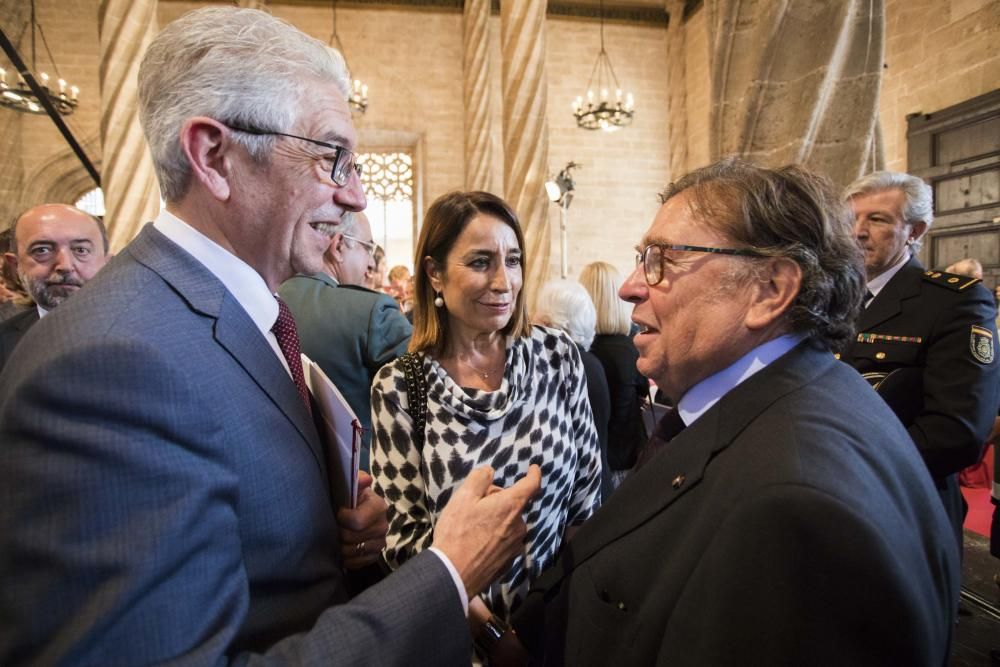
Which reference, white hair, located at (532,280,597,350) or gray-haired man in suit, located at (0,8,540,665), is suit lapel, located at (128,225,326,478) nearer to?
gray-haired man in suit, located at (0,8,540,665)

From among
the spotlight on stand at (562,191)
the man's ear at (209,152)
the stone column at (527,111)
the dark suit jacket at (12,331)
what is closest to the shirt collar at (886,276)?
the man's ear at (209,152)

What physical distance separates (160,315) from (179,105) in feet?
1.16

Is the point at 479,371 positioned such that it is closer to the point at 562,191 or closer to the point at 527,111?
the point at 527,111

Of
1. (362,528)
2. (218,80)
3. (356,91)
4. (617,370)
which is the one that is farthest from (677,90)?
(362,528)

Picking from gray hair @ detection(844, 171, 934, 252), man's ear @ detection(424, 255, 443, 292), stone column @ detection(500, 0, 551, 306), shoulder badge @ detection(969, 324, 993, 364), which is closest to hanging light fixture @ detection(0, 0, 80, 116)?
stone column @ detection(500, 0, 551, 306)

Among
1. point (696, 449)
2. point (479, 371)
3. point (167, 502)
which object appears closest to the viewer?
point (167, 502)

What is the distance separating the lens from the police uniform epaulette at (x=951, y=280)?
2.04 m

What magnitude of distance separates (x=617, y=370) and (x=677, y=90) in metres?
11.9

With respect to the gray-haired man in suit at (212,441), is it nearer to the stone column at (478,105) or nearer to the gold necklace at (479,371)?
the gold necklace at (479,371)

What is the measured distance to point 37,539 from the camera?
1.99 feet

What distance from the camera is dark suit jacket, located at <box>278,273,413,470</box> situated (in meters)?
2.16

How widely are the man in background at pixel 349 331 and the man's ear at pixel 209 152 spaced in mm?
1260

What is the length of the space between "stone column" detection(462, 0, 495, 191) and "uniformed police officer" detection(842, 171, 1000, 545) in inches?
338

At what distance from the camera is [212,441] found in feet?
2.38
